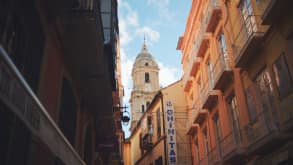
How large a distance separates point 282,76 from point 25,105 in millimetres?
8404

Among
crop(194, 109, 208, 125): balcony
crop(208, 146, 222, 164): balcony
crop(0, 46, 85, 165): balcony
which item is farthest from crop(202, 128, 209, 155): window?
crop(0, 46, 85, 165): balcony

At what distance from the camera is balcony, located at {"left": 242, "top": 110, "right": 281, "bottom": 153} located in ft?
30.0

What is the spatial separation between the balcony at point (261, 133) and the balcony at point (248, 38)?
2.30 m

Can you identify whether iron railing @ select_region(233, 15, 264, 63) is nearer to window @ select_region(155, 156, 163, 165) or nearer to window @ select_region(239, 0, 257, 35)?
window @ select_region(239, 0, 257, 35)

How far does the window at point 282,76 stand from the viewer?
9046mm

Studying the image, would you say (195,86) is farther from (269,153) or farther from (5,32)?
(5,32)

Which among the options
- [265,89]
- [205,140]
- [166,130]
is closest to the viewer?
[265,89]

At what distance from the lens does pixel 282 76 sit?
9.41 meters

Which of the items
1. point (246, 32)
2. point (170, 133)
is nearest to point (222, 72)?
point (246, 32)

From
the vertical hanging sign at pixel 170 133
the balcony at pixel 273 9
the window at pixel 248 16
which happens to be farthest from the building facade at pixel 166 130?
the balcony at pixel 273 9

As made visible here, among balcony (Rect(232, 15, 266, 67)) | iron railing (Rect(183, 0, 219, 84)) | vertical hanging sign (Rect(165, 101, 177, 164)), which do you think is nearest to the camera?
balcony (Rect(232, 15, 266, 67))

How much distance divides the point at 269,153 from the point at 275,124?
1441 millimetres

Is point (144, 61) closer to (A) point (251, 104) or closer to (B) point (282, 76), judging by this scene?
(A) point (251, 104)

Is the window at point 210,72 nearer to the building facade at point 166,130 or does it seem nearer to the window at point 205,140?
the window at point 205,140
